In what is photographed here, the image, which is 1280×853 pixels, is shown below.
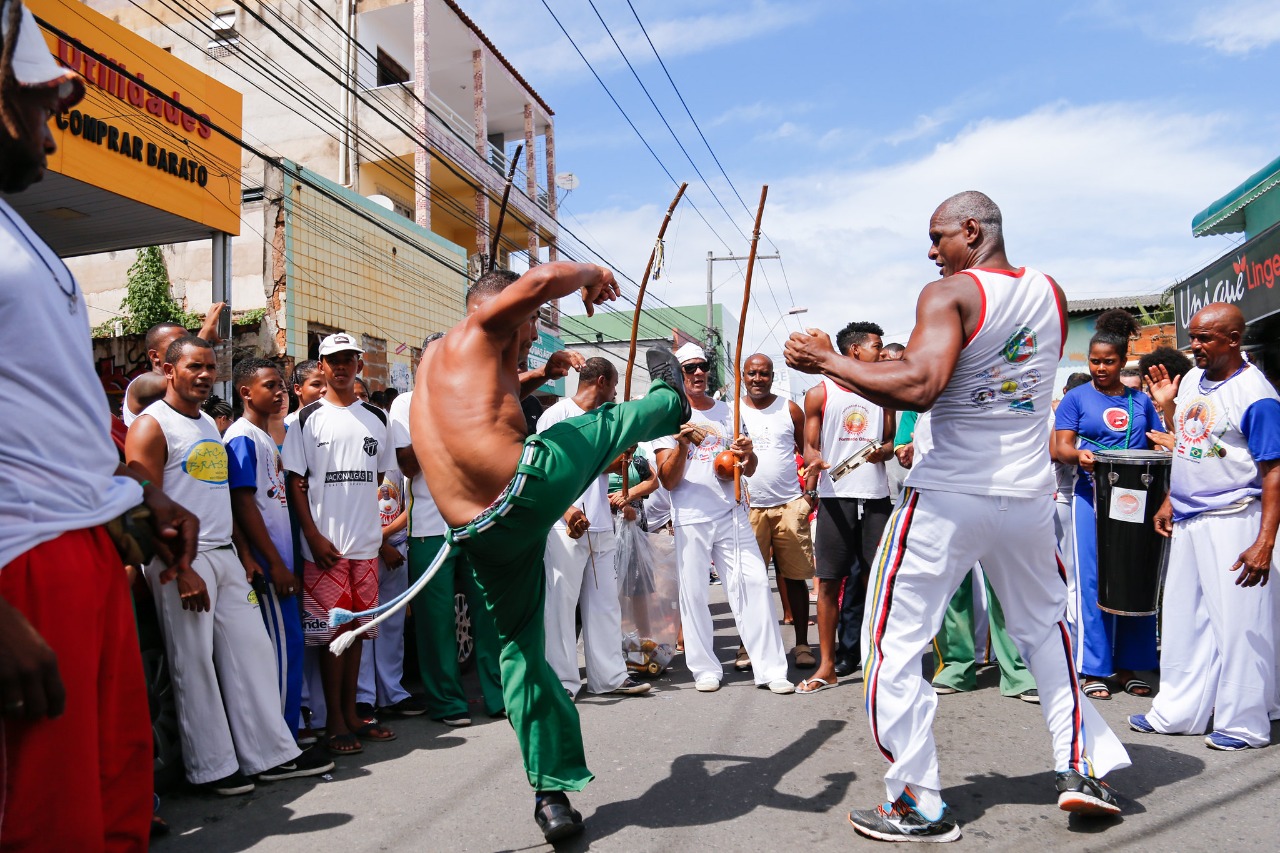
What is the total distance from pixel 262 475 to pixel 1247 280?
28.1 ft

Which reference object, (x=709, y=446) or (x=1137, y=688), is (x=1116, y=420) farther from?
(x=709, y=446)

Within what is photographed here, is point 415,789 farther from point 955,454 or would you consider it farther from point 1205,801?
point 1205,801

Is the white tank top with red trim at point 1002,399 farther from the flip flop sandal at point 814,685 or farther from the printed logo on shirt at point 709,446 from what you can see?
the printed logo on shirt at point 709,446

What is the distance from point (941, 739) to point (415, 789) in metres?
2.47

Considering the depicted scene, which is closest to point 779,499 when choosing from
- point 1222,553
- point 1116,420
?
point 1116,420

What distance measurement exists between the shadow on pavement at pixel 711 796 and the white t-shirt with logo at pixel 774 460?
2.36 m

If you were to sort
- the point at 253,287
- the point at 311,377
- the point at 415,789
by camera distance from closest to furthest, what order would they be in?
1. the point at 415,789
2. the point at 311,377
3. the point at 253,287

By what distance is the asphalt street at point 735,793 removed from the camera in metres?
3.27

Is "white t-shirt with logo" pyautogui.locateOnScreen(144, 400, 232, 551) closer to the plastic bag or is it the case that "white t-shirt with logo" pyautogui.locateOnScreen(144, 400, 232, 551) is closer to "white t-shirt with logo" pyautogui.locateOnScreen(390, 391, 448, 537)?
"white t-shirt with logo" pyautogui.locateOnScreen(390, 391, 448, 537)

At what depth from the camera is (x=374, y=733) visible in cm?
483

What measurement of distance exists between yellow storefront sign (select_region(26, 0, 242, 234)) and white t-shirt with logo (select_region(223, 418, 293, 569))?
6115mm

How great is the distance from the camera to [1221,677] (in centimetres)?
424

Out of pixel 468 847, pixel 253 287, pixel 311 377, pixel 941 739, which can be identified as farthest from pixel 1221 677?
pixel 253 287

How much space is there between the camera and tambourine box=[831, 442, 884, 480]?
19.4ft
